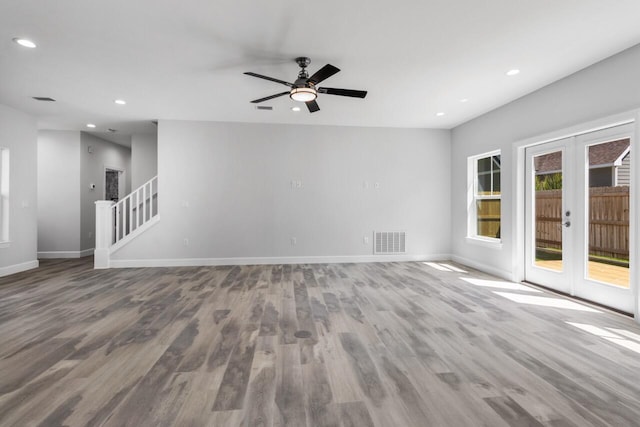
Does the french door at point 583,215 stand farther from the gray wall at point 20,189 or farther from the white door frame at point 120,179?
the white door frame at point 120,179

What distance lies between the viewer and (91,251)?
7.05 metres

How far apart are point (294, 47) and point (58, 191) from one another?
6.67 meters

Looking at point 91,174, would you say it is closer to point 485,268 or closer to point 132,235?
point 132,235

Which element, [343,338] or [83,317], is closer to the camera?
[343,338]

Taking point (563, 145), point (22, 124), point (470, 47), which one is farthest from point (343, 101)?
point (22, 124)

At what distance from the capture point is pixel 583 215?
3.61 metres

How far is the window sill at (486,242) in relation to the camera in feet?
16.4

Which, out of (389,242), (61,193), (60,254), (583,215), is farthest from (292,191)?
(60,254)

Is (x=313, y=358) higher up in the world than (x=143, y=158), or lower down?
lower down

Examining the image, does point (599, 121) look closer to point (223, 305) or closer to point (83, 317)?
point (223, 305)

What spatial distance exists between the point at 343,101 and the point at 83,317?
4.26m

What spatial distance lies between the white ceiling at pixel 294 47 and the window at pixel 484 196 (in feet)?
3.66

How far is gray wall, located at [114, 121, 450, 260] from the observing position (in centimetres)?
575

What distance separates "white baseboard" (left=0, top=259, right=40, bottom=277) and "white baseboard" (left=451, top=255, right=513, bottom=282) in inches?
316
